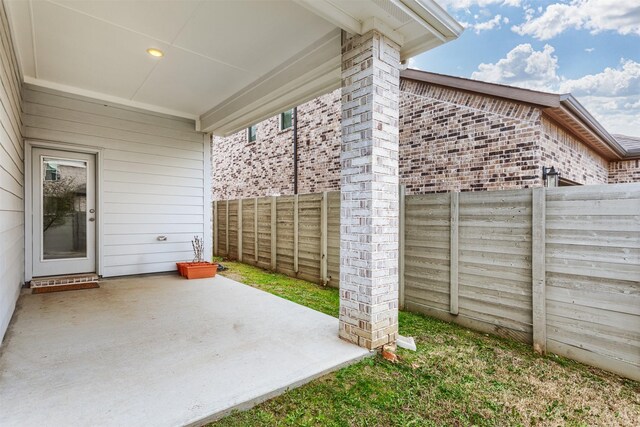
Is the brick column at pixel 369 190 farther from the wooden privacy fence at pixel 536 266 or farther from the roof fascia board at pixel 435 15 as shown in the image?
the wooden privacy fence at pixel 536 266

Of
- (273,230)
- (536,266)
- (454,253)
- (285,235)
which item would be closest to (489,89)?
(454,253)

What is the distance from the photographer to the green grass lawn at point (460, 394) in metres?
1.85

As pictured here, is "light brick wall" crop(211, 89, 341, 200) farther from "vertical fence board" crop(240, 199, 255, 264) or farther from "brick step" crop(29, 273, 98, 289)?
"brick step" crop(29, 273, 98, 289)

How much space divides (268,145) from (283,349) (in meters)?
7.44

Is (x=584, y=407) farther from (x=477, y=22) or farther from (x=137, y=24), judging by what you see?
(x=477, y=22)

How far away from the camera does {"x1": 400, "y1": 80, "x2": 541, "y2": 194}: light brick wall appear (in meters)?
4.69

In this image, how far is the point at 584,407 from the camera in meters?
2.02

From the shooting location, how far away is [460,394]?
2104 mm

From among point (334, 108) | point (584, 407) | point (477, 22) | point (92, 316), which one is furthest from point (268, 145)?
point (584, 407)

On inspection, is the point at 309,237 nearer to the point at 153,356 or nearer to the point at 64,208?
the point at 153,356

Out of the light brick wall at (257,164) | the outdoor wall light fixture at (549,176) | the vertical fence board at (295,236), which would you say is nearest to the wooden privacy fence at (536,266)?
the outdoor wall light fixture at (549,176)

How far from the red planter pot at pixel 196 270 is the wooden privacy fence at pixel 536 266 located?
3.34 meters

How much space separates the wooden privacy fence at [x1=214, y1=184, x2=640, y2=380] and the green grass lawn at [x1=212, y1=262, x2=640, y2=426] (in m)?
0.24

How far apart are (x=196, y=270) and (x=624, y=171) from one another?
9.38 metres
